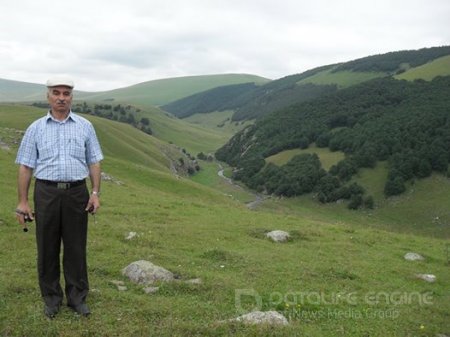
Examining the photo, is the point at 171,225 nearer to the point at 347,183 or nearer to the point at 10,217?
the point at 10,217

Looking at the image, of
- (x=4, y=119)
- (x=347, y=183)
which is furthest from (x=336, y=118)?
(x=4, y=119)

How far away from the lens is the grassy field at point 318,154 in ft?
398

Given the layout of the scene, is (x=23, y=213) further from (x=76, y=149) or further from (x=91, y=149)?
(x=91, y=149)

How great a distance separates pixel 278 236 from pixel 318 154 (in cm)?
11117

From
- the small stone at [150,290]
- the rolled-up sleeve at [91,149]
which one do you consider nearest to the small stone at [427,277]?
the small stone at [150,290]

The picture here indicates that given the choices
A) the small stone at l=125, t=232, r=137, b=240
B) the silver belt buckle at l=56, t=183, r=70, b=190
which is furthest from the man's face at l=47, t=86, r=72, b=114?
the small stone at l=125, t=232, r=137, b=240

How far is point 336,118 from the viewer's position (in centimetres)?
15175

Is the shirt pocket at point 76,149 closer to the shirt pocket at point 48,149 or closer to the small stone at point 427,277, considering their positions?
the shirt pocket at point 48,149

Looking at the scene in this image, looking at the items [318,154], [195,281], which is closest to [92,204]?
[195,281]

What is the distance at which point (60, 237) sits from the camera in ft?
31.4

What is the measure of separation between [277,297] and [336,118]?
477ft

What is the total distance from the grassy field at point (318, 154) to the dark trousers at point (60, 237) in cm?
11172

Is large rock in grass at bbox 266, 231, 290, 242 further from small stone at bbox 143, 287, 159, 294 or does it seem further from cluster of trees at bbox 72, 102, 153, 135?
cluster of trees at bbox 72, 102, 153, 135

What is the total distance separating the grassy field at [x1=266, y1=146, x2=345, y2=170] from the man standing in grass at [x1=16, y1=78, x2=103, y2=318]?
111827 mm
